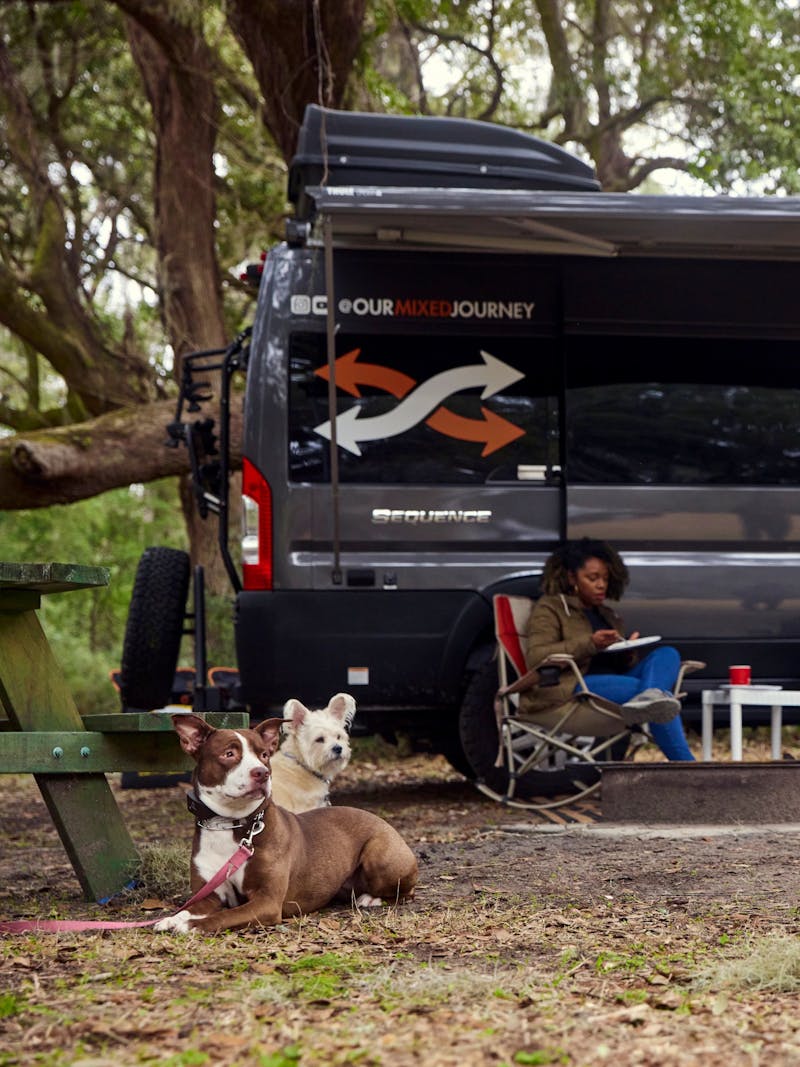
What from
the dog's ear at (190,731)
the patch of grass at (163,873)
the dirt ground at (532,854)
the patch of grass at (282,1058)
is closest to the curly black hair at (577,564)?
the dirt ground at (532,854)

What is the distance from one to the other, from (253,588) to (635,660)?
198 centimetres

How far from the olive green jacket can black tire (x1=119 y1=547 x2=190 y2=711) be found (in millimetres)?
2048

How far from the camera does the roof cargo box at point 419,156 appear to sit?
7.71 metres

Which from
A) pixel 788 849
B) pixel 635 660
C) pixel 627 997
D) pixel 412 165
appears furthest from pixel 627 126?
pixel 627 997

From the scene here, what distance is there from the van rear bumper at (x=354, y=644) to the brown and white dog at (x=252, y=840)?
2.58 meters

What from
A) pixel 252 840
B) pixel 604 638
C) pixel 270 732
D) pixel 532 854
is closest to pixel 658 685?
pixel 604 638

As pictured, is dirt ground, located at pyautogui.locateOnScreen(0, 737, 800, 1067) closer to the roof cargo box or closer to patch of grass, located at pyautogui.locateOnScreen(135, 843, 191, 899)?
patch of grass, located at pyautogui.locateOnScreen(135, 843, 191, 899)

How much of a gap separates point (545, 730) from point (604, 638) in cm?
54

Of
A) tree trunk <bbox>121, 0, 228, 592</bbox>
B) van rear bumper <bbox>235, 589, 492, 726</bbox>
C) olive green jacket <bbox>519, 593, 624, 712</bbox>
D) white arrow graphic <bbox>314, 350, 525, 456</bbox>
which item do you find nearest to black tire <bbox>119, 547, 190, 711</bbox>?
van rear bumper <bbox>235, 589, 492, 726</bbox>

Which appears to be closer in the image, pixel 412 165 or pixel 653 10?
pixel 412 165

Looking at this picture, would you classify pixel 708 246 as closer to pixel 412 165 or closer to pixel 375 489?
pixel 412 165

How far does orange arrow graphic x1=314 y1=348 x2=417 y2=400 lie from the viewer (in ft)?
24.4

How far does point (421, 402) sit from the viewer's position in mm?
7492

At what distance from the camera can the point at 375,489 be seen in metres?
7.39
